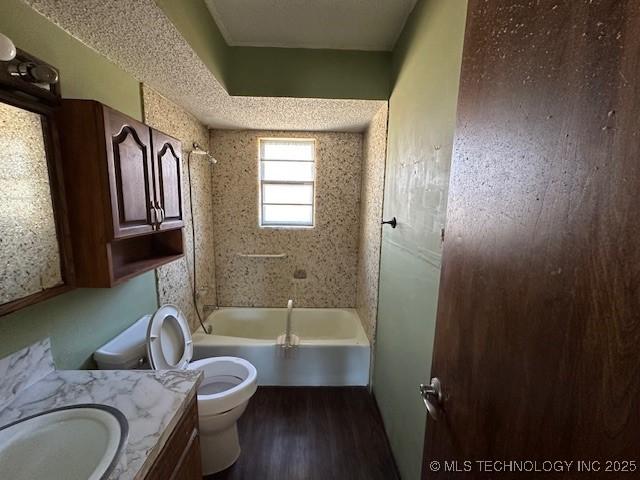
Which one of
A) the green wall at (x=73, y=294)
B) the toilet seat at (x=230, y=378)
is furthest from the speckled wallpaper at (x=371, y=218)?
the green wall at (x=73, y=294)

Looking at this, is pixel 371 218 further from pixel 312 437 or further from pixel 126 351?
pixel 126 351

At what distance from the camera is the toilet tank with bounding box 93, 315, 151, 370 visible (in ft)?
4.10

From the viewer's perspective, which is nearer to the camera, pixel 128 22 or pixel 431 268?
pixel 128 22

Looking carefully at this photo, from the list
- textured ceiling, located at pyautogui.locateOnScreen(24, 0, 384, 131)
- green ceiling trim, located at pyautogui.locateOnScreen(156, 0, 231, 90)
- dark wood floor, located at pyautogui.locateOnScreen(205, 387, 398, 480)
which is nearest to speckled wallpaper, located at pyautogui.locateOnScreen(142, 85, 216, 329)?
textured ceiling, located at pyautogui.locateOnScreen(24, 0, 384, 131)

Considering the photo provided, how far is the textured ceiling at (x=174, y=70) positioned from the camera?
100 centimetres

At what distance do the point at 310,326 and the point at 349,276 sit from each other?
691mm

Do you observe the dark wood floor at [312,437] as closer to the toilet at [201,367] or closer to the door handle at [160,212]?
the toilet at [201,367]

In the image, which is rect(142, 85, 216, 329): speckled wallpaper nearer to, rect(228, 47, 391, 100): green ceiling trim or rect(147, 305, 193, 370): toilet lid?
rect(147, 305, 193, 370): toilet lid

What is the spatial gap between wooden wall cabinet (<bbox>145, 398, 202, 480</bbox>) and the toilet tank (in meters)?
0.51

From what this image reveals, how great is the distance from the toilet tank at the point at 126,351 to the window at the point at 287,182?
1.64 meters

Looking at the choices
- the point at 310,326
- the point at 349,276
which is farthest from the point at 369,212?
the point at 310,326

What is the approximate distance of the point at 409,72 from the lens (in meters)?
1.50

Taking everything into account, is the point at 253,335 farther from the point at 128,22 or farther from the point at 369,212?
the point at 128,22

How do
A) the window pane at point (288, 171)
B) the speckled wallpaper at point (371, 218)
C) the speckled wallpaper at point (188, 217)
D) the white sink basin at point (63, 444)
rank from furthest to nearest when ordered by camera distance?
the window pane at point (288, 171), the speckled wallpaper at point (371, 218), the speckled wallpaper at point (188, 217), the white sink basin at point (63, 444)
